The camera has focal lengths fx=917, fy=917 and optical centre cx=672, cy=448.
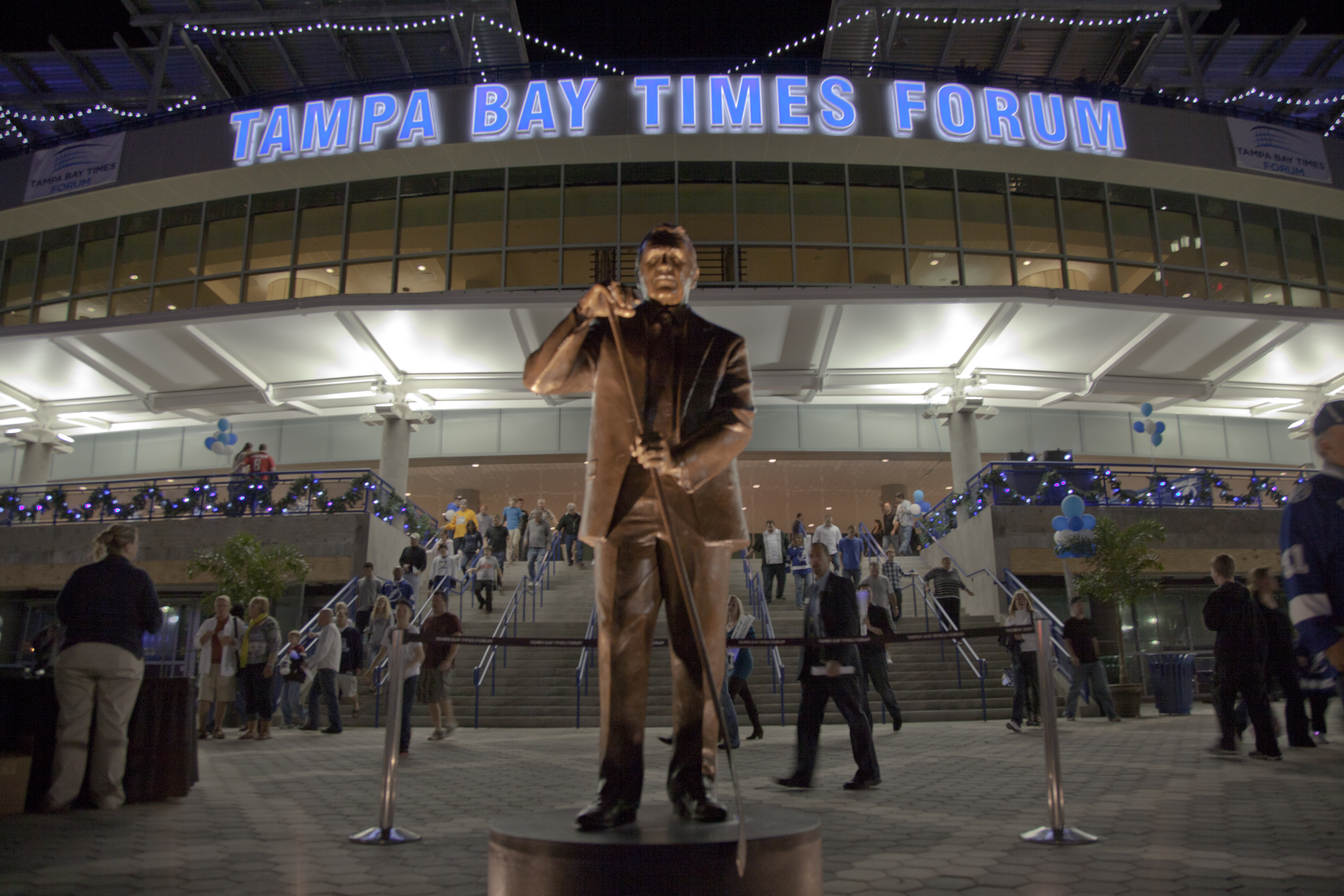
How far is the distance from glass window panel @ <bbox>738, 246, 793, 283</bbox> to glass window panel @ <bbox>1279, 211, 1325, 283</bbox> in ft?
39.8

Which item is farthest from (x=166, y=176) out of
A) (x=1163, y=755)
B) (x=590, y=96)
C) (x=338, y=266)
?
(x=1163, y=755)

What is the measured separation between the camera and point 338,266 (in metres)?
20.2

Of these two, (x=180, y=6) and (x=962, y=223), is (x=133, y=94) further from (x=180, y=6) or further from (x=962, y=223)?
(x=962, y=223)

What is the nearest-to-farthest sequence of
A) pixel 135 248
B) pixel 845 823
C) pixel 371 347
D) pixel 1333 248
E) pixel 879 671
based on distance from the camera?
pixel 845 823
pixel 879 671
pixel 371 347
pixel 135 248
pixel 1333 248

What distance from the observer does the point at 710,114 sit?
19109 millimetres

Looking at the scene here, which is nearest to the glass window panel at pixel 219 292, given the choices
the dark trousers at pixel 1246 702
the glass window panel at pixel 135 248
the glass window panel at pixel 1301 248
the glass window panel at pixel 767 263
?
the glass window panel at pixel 135 248

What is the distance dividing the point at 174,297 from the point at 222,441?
11.5 feet

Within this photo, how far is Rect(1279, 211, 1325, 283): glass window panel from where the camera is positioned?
71.1ft

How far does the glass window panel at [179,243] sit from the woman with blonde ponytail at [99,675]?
17551mm

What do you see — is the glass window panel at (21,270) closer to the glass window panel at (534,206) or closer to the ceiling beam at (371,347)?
the ceiling beam at (371,347)

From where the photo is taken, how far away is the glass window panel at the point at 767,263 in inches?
769

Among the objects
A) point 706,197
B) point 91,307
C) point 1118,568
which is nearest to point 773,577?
point 1118,568

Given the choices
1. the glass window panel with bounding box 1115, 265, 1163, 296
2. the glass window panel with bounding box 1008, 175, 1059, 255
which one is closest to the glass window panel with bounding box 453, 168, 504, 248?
the glass window panel with bounding box 1008, 175, 1059, 255

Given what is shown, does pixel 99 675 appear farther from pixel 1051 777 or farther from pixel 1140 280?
pixel 1140 280
